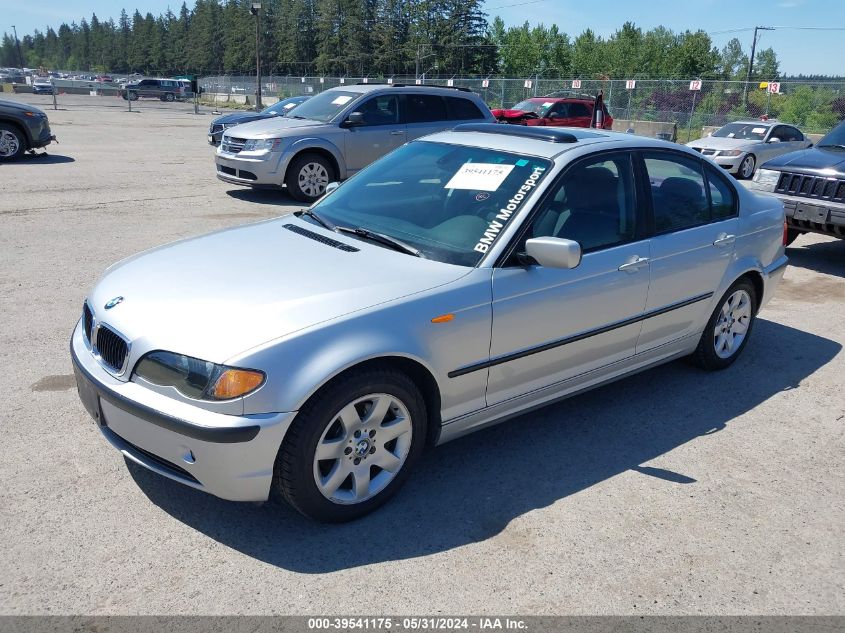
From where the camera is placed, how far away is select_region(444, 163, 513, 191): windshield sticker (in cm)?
405

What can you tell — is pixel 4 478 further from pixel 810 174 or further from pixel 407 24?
pixel 407 24

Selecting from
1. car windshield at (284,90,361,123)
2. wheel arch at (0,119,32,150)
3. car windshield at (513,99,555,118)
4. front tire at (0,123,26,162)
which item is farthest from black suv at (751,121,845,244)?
front tire at (0,123,26,162)

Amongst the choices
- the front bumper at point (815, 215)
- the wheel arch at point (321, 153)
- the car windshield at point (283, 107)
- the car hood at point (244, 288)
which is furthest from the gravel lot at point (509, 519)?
the car windshield at point (283, 107)

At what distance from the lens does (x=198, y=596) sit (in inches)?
112

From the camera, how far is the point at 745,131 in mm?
17938

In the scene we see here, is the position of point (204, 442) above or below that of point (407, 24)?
below

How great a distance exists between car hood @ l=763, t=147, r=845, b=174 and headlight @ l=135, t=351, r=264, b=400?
299 inches

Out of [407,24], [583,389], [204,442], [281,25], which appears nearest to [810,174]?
[583,389]

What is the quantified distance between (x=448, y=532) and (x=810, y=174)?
7037 millimetres

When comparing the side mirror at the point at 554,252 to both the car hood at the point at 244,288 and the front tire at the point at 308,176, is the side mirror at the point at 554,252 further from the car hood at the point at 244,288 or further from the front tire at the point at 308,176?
the front tire at the point at 308,176

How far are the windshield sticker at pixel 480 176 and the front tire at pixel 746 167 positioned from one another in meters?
14.6

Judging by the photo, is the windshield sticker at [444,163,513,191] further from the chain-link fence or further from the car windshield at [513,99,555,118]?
the chain-link fence

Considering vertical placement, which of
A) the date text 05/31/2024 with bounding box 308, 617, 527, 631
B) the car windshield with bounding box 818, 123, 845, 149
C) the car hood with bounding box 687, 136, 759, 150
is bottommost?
the date text 05/31/2024 with bounding box 308, 617, 527, 631

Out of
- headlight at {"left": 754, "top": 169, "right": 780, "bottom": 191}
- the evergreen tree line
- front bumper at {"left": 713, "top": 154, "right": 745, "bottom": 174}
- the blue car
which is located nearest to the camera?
headlight at {"left": 754, "top": 169, "right": 780, "bottom": 191}
